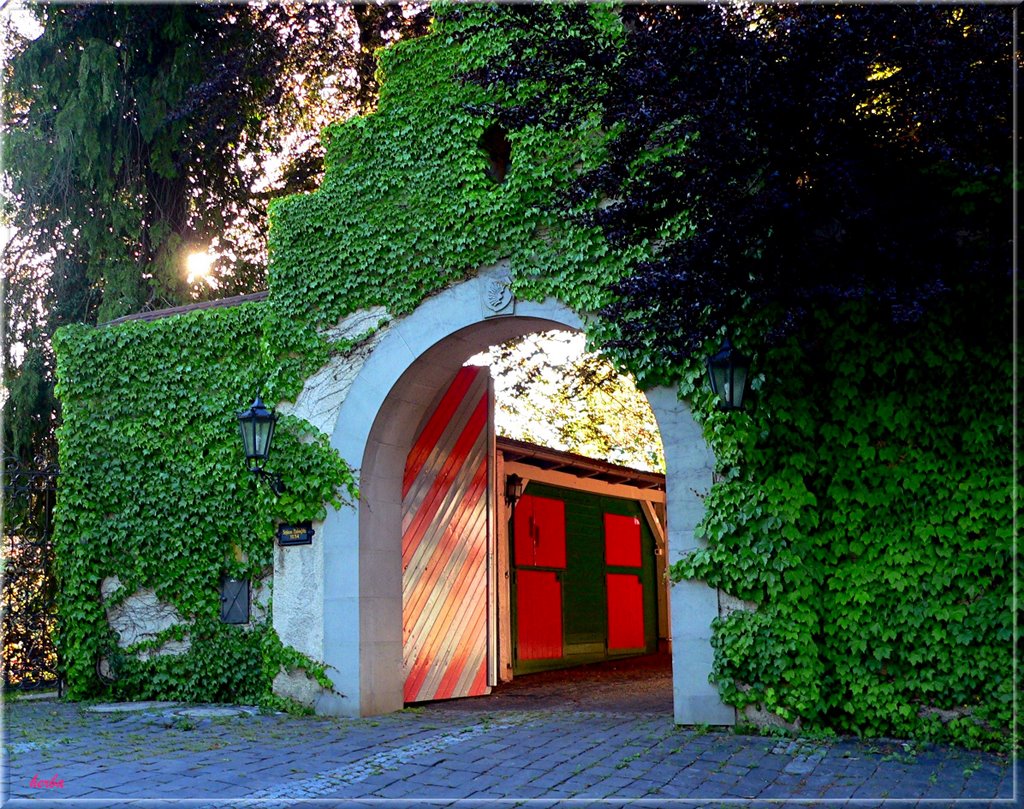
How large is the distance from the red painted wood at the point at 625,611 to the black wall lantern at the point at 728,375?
9084 millimetres

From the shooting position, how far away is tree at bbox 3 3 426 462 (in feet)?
45.0

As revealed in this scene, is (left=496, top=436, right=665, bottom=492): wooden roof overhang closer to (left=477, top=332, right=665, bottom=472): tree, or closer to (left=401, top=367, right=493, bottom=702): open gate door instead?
(left=401, top=367, right=493, bottom=702): open gate door

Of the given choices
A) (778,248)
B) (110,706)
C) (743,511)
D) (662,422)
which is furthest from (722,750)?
(110,706)

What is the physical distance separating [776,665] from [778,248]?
2.76m

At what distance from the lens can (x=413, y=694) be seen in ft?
29.7

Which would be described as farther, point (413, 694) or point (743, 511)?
point (413, 694)

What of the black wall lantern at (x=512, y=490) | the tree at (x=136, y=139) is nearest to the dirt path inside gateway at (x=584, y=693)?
the black wall lantern at (x=512, y=490)

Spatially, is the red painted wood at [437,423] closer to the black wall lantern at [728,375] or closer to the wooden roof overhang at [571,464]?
the wooden roof overhang at [571,464]

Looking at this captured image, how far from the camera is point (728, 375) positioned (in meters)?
6.64

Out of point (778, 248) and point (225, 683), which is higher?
point (778, 248)

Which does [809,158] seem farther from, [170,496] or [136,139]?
[136,139]

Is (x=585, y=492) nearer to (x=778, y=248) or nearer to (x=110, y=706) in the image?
(x=110, y=706)

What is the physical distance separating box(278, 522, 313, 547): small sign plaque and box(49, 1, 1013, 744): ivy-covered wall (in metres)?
0.14

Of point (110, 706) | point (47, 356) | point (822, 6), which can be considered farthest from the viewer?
point (47, 356)
